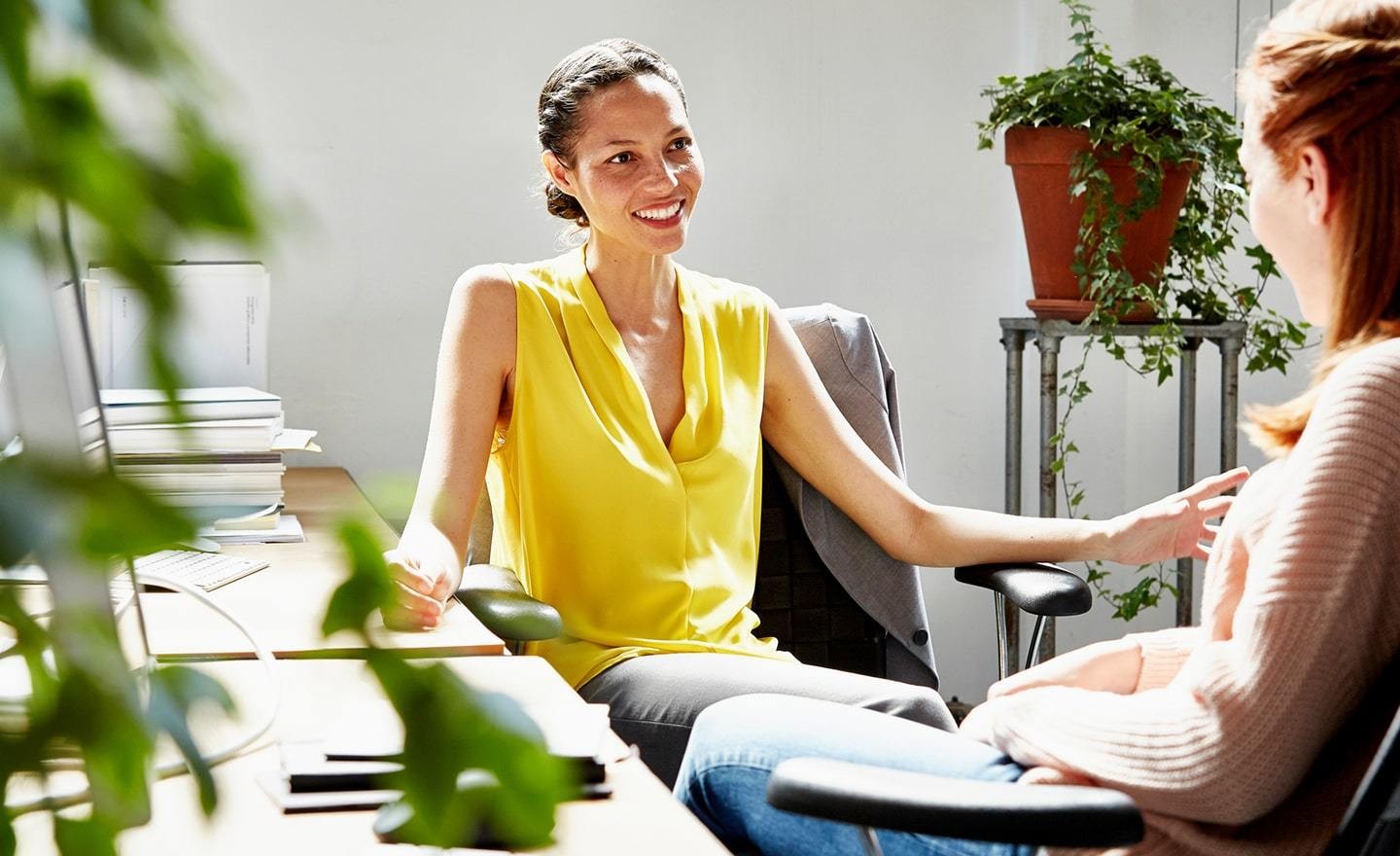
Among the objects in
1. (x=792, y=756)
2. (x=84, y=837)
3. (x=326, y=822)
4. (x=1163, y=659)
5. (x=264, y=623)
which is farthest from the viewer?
(x=264, y=623)

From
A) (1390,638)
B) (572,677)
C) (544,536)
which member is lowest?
(572,677)

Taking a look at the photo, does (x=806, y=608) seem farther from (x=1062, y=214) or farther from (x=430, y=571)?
(x=1062, y=214)

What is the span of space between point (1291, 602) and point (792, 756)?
0.47 m

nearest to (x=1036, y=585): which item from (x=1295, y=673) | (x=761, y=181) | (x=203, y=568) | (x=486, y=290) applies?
(x=486, y=290)

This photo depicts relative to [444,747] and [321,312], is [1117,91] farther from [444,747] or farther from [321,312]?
[444,747]

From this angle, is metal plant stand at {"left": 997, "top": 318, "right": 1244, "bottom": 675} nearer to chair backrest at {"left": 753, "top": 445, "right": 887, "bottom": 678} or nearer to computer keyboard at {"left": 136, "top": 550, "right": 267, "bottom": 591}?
chair backrest at {"left": 753, "top": 445, "right": 887, "bottom": 678}

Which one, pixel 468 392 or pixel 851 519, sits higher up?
pixel 468 392

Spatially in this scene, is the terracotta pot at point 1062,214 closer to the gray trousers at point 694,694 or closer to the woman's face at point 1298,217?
the gray trousers at point 694,694

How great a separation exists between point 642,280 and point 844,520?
45 centimetres

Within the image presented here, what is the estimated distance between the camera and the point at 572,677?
6.17 ft

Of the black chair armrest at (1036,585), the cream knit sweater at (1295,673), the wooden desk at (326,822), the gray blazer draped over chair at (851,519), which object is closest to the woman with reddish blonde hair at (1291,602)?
the cream knit sweater at (1295,673)

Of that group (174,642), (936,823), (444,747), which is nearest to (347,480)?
(174,642)

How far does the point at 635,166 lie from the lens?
6.86 ft

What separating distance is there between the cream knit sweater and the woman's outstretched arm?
0.85m
